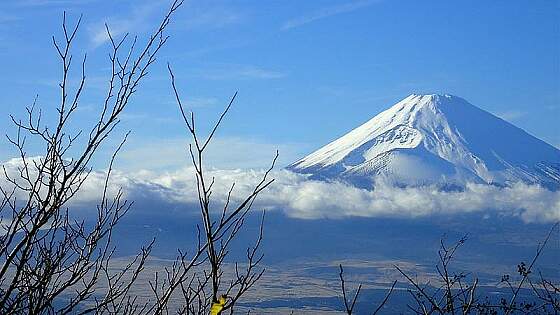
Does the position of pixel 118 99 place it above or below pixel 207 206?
above

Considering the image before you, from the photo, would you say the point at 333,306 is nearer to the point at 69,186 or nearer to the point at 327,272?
the point at 327,272

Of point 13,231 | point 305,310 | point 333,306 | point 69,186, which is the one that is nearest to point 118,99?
point 69,186

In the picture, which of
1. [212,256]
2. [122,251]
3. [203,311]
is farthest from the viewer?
[122,251]

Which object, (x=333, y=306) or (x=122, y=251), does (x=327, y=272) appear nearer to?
(x=122, y=251)

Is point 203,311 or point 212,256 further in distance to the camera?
point 203,311

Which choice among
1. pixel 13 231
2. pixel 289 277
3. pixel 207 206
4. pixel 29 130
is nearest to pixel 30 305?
pixel 13 231

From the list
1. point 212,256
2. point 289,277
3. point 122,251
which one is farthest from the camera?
point 122,251

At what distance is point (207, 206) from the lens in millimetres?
3865

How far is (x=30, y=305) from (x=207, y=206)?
141 cm

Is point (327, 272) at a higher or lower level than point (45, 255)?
higher

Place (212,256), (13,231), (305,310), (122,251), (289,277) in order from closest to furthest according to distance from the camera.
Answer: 1. (212,256)
2. (13,231)
3. (305,310)
4. (289,277)
5. (122,251)

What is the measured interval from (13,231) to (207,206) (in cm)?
131

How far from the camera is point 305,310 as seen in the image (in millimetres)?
122125

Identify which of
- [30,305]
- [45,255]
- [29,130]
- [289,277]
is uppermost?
[289,277]
